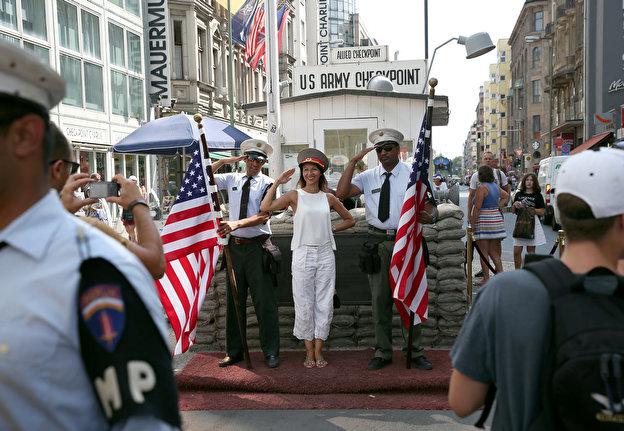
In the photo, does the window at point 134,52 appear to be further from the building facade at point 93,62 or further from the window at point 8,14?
the window at point 8,14

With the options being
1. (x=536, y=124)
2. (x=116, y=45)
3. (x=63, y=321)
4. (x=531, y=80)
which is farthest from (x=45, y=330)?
(x=531, y=80)

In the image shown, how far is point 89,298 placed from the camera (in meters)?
1.22

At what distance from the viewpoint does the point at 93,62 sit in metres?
24.4

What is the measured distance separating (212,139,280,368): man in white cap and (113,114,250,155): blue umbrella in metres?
3.49

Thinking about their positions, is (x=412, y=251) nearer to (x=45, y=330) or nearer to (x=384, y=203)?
(x=384, y=203)

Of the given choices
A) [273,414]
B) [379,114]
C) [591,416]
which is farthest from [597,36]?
[591,416]

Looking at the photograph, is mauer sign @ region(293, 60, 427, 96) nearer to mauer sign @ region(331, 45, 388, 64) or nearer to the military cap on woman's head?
mauer sign @ region(331, 45, 388, 64)

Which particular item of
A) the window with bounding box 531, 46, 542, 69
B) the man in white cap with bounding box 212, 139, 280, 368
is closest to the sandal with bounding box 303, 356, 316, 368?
the man in white cap with bounding box 212, 139, 280, 368

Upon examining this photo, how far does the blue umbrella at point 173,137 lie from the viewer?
9.57m

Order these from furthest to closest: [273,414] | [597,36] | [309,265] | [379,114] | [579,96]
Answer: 1. [579,96]
2. [597,36]
3. [379,114]
4. [309,265]
5. [273,414]

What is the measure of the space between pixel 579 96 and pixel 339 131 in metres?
36.4

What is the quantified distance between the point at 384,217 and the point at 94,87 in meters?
21.2

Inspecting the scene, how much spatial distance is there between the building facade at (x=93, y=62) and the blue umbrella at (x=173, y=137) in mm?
10804

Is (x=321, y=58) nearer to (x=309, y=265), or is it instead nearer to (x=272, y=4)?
(x=272, y=4)
